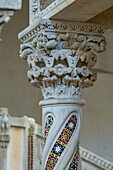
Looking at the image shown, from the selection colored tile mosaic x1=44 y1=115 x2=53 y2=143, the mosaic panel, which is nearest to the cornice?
colored tile mosaic x1=44 y1=115 x2=53 y2=143

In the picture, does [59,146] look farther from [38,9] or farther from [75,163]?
[38,9]

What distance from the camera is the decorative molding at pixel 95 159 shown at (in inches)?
522

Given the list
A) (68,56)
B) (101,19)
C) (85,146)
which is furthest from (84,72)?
(85,146)

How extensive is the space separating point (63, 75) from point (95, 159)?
720 cm

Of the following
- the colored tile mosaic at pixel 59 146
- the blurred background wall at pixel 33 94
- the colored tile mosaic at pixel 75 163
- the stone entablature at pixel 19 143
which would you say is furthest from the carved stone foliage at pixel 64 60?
the blurred background wall at pixel 33 94

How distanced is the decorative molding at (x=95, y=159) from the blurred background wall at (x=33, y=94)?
816mm

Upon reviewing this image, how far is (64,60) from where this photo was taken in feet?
21.1

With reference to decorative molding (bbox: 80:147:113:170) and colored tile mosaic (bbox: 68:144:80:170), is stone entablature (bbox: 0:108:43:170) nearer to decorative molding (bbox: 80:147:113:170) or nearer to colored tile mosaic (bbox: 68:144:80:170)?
decorative molding (bbox: 80:147:113:170)

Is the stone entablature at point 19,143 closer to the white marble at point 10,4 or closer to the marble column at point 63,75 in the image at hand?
the marble column at point 63,75

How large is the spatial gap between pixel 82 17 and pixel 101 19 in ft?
1.08

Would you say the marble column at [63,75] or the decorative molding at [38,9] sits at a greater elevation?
the decorative molding at [38,9]

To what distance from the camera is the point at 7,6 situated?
3646 mm

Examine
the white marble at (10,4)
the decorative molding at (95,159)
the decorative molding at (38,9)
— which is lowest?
the white marble at (10,4)

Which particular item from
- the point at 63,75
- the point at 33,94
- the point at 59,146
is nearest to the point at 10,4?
the point at 63,75
